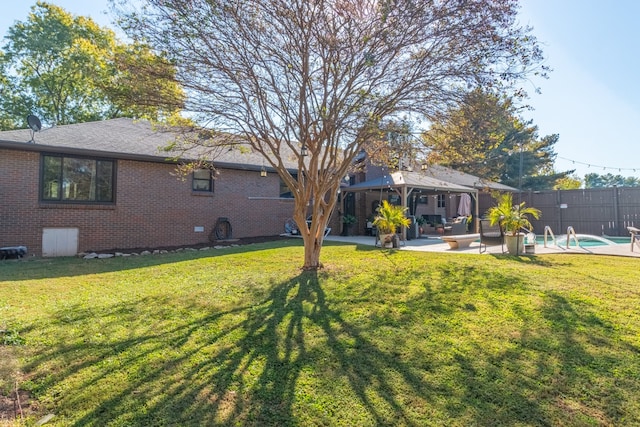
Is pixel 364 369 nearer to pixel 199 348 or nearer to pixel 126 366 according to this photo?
pixel 199 348

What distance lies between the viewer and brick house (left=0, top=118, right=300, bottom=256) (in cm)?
960

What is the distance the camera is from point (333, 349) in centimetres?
347

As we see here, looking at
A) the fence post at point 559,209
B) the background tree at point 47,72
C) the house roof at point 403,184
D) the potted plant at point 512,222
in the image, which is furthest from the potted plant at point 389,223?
the background tree at point 47,72

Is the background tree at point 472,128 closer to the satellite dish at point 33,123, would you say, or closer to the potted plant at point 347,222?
the potted plant at point 347,222

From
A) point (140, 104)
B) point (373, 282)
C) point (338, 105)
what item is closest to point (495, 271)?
point (373, 282)

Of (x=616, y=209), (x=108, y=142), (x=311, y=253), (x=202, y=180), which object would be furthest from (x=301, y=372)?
(x=616, y=209)

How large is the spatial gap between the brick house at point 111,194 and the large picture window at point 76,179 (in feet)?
0.08

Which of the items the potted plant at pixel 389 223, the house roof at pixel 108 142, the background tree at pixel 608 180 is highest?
the background tree at pixel 608 180

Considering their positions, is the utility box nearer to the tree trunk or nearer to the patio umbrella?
the tree trunk

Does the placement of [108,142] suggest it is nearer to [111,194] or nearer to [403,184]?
[111,194]

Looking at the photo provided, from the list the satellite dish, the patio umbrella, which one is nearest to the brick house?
the satellite dish

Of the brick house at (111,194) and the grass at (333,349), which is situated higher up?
the brick house at (111,194)

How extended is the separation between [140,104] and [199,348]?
5.26 metres

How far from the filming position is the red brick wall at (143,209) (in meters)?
9.55
